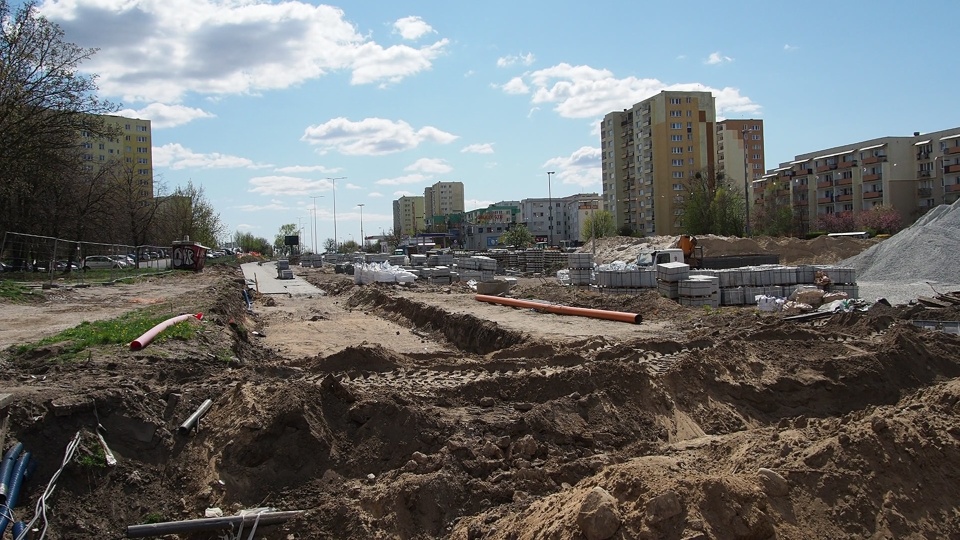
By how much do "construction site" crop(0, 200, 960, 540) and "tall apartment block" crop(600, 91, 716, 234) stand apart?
81.8 meters

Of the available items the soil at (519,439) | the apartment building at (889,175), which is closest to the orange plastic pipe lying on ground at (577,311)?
the soil at (519,439)

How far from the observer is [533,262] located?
48344mm

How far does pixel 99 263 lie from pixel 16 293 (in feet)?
44.1

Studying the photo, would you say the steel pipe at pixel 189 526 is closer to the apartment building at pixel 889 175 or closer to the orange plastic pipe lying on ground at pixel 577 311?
the orange plastic pipe lying on ground at pixel 577 311

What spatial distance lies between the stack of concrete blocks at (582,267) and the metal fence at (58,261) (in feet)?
62.3

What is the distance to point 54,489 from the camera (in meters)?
5.86

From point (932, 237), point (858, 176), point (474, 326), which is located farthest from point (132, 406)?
point (858, 176)

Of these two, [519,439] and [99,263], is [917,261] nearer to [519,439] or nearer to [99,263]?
[519,439]

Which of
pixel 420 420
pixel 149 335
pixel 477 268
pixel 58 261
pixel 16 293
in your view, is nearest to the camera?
pixel 420 420

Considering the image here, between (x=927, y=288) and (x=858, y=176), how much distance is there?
70.6 meters

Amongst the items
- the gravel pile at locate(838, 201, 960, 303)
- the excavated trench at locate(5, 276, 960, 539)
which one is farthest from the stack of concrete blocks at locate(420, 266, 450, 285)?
the excavated trench at locate(5, 276, 960, 539)

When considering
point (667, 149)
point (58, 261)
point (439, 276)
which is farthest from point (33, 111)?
point (667, 149)

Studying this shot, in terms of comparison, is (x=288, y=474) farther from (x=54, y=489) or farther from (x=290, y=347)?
(x=290, y=347)

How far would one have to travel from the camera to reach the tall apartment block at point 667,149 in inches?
3654
